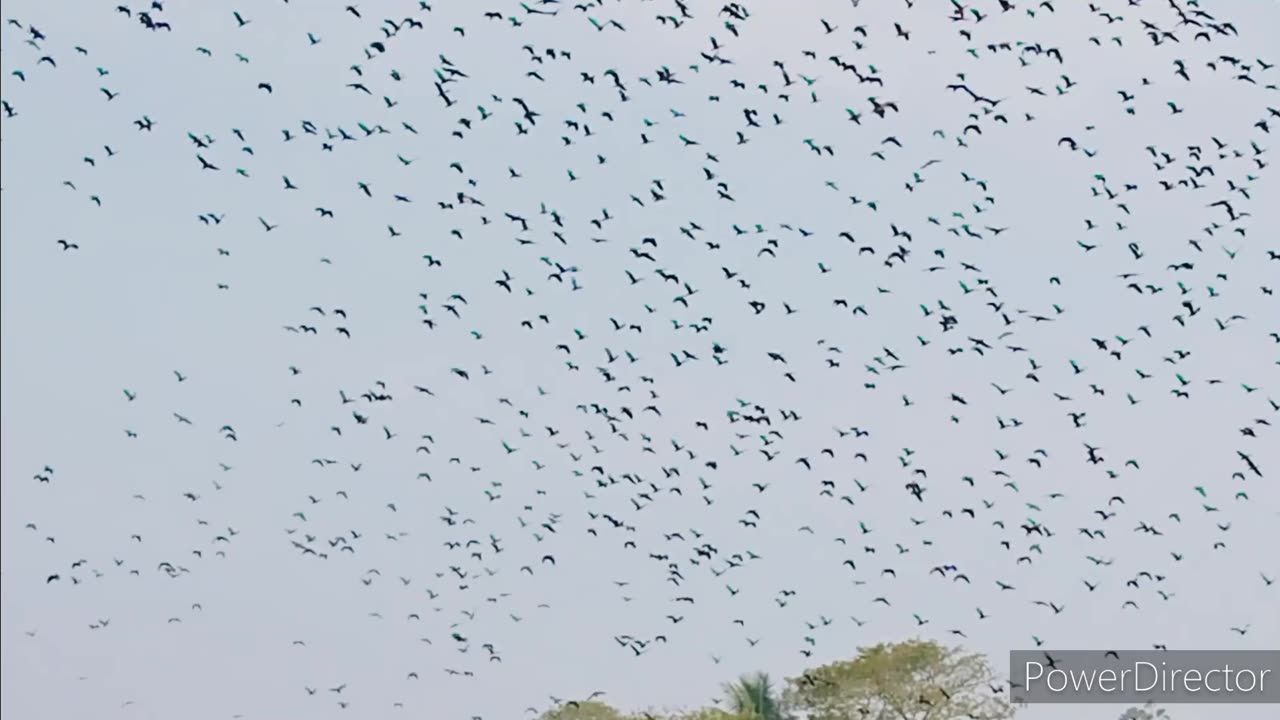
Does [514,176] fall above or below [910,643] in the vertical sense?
above

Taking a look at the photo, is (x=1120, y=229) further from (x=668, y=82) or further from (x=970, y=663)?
(x=970, y=663)

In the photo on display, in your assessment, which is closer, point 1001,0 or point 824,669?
point 1001,0

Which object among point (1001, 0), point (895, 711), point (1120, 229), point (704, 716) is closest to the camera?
point (1001, 0)

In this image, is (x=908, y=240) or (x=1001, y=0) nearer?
(x=1001, y=0)

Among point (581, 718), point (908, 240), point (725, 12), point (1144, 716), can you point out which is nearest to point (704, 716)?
point (581, 718)

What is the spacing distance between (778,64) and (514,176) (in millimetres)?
4402

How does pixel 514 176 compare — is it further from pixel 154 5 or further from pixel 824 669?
pixel 824 669

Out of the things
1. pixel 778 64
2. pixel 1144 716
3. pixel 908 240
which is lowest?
pixel 1144 716

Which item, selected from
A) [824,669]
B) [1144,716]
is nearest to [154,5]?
[824,669]

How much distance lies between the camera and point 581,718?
5216 centimetres

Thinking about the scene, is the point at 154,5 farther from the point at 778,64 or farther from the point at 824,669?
the point at 824,669

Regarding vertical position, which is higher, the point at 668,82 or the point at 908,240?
the point at 668,82

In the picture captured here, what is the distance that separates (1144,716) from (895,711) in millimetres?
Result: 6065

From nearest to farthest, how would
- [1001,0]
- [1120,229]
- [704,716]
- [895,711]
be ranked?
[1001,0], [1120,229], [704,716], [895,711]
